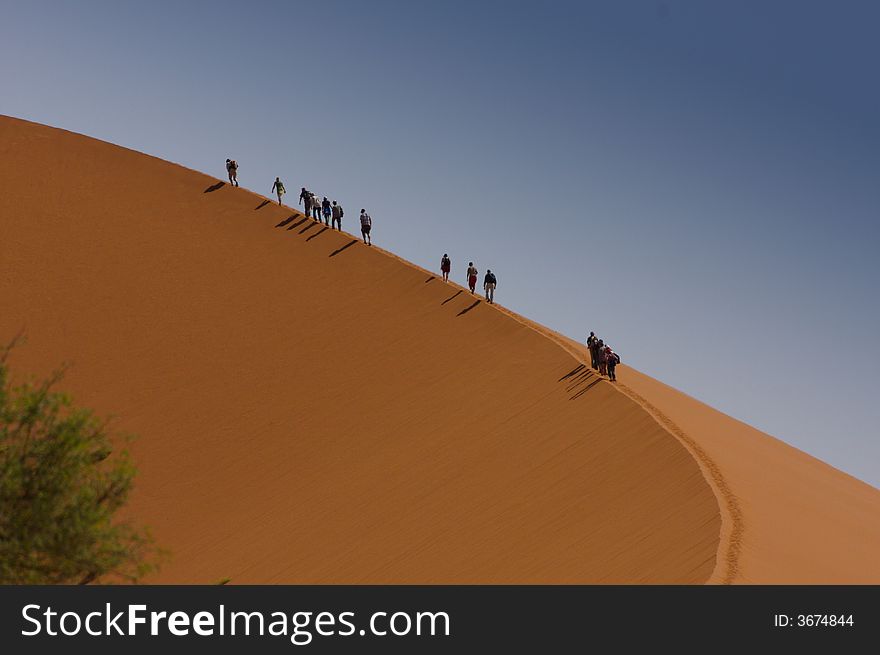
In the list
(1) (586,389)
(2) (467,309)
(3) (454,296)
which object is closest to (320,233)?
(3) (454,296)

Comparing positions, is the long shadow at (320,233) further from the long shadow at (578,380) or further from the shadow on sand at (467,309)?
the long shadow at (578,380)

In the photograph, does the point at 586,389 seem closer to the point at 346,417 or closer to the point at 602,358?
the point at 602,358

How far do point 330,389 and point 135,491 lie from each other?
5039 mm

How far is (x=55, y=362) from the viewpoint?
2558 cm

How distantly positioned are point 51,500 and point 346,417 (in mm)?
11351

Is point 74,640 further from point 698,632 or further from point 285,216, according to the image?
point 285,216

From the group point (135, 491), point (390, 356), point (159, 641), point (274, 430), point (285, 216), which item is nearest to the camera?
point (159, 641)

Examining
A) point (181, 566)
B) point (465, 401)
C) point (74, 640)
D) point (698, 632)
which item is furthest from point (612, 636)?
point (465, 401)

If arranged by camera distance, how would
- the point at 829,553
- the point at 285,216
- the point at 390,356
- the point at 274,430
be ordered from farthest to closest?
the point at 285,216
the point at 390,356
the point at 274,430
the point at 829,553

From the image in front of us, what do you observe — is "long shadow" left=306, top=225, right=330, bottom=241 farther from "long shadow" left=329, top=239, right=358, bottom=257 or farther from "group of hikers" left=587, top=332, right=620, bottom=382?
"group of hikers" left=587, top=332, right=620, bottom=382

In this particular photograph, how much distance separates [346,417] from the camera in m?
23.2

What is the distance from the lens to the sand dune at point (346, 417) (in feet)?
49.4

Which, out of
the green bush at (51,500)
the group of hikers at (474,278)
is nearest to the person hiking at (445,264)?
the group of hikers at (474,278)

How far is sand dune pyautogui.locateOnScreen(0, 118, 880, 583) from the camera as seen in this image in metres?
15.1
